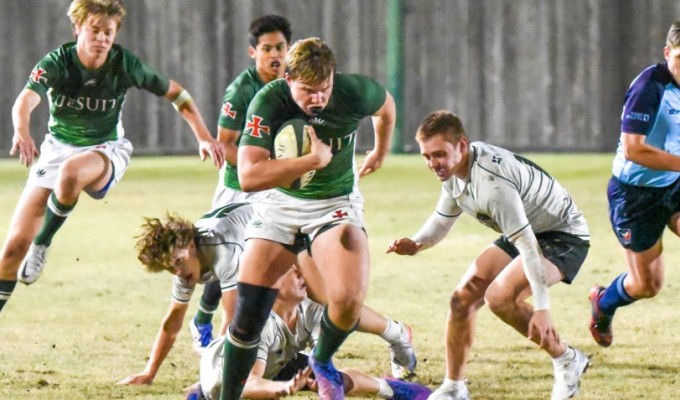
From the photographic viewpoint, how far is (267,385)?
602 centimetres

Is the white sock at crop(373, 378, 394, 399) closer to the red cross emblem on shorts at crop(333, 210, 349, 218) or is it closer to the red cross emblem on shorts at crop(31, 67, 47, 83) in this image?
the red cross emblem on shorts at crop(333, 210, 349, 218)

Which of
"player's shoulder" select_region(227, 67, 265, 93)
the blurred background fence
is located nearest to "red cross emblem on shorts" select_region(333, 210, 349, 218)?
"player's shoulder" select_region(227, 67, 265, 93)

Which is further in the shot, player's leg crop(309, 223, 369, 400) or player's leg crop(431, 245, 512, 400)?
player's leg crop(431, 245, 512, 400)

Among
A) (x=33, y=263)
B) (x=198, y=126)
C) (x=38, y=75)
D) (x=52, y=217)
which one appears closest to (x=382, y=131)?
(x=198, y=126)

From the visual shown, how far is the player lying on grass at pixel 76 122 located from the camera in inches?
309

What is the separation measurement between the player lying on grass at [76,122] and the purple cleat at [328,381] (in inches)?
77.4

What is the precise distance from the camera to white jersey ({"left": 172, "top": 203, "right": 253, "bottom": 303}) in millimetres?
6441

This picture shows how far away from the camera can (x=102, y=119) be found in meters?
8.46

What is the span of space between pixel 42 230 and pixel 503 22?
11802 millimetres

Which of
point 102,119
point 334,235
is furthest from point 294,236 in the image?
point 102,119

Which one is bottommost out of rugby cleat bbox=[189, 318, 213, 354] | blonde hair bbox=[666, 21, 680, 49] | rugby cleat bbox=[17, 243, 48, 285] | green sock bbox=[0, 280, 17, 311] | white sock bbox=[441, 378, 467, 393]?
rugby cleat bbox=[189, 318, 213, 354]

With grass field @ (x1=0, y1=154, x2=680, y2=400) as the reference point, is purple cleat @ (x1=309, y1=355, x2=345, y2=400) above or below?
above

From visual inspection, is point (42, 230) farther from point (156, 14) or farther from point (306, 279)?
point (156, 14)

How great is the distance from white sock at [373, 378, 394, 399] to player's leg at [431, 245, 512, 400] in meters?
0.20
